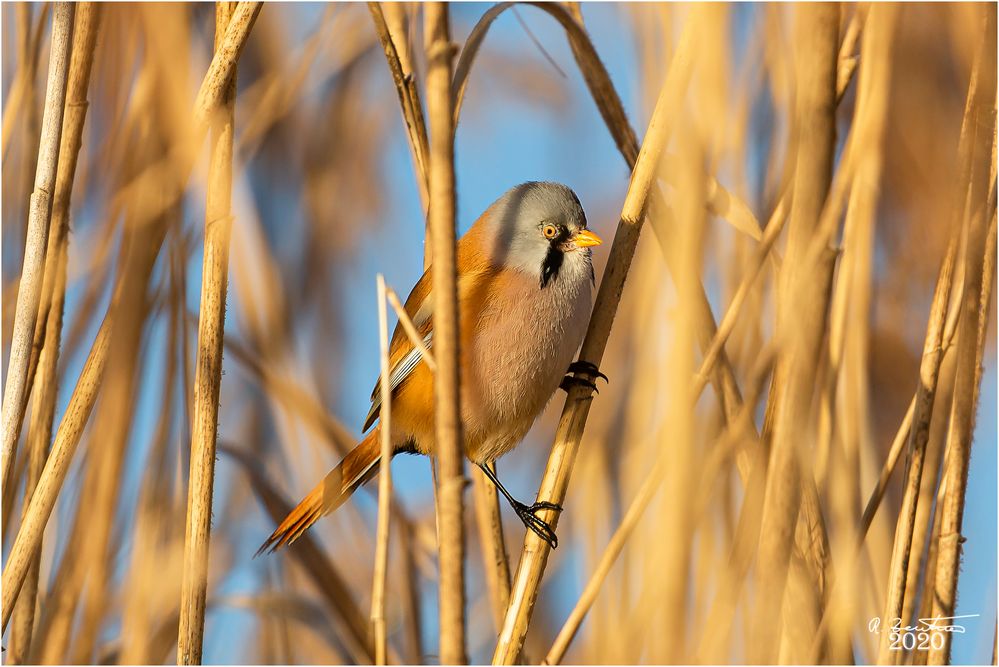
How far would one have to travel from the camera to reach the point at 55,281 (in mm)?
1778

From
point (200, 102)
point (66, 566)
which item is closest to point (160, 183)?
point (200, 102)

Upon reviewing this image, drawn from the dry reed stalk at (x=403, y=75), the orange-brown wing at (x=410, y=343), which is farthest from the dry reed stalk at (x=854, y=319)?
the orange-brown wing at (x=410, y=343)

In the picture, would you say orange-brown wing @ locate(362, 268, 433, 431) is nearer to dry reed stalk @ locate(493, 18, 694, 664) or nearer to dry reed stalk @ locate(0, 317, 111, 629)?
dry reed stalk @ locate(493, 18, 694, 664)

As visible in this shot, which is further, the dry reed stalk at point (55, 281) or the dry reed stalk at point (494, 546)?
the dry reed stalk at point (494, 546)

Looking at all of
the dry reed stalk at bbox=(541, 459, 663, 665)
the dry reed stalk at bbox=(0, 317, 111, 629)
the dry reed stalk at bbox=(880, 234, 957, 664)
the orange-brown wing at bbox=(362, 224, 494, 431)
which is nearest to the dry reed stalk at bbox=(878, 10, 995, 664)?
the dry reed stalk at bbox=(880, 234, 957, 664)

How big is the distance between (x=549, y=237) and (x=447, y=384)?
3.95ft

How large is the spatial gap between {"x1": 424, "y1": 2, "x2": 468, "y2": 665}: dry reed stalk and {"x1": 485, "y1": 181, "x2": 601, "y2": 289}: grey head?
110 centimetres

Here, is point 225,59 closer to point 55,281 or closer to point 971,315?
point 55,281

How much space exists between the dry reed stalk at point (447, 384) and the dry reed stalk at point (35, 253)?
826 mm

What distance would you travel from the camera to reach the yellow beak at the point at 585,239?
2.22 m

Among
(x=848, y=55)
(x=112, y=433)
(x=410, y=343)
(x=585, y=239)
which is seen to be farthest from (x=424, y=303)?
(x=848, y=55)

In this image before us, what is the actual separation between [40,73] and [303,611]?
1.38 meters

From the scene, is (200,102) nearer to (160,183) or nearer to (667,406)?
(160,183)

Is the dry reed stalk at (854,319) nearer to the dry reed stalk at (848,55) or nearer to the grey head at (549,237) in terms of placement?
the dry reed stalk at (848,55)
